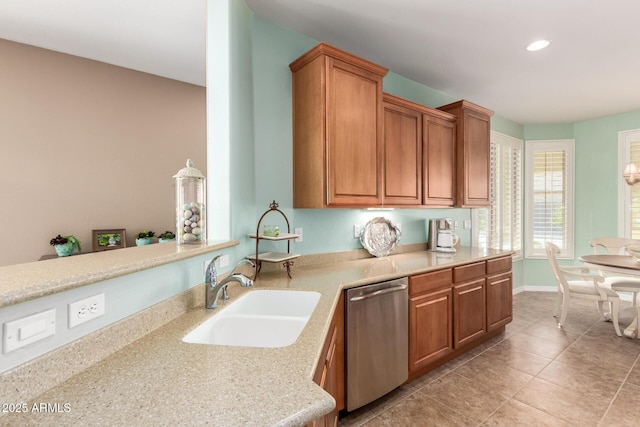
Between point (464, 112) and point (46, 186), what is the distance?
4224 mm

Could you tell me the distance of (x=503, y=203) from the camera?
453 cm

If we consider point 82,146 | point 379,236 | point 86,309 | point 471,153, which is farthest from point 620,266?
point 82,146

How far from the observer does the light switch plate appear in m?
0.65

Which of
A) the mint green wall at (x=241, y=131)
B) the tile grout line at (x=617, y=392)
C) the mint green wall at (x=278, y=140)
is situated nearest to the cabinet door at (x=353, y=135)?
the mint green wall at (x=278, y=140)

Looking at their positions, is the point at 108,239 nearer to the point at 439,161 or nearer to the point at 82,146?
the point at 82,146

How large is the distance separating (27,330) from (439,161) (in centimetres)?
316

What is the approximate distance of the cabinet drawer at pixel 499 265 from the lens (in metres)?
2.93

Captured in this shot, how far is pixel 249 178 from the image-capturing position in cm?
208

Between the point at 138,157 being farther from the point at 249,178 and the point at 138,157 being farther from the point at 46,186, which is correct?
the point at 249,178

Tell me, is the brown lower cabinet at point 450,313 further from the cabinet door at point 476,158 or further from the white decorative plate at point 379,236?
the cabinet door at point 476,158

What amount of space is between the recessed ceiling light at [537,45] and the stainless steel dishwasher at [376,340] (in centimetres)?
234

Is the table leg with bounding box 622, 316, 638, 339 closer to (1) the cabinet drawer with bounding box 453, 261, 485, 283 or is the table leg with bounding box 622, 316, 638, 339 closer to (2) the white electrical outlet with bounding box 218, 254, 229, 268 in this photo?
(1) the cabinet drawer with bounding box 453, 261, 485, 283

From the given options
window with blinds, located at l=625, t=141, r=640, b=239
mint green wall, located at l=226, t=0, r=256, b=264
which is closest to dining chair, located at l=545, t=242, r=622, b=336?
window with blinds, located at l=625, t=141, r=640, b=239

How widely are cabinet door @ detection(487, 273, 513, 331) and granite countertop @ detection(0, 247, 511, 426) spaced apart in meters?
2.47
